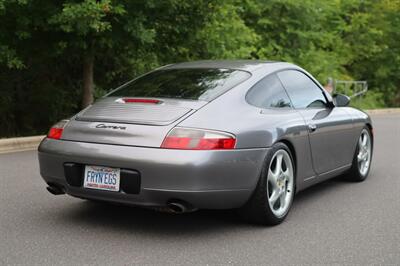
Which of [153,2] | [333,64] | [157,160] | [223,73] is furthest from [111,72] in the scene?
[333,64]

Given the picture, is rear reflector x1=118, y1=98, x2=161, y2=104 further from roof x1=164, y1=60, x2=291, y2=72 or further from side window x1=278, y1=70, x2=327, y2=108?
side window x1=278, y1=70, x2=327, y2=108

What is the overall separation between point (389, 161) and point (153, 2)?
5033 mm

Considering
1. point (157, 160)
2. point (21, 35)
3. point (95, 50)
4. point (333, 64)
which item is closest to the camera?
point (157, 160)

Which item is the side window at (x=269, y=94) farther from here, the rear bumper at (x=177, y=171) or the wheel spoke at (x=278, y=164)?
the rear bumper at (x=177, y=171)

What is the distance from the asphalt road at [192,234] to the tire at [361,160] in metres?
0.62

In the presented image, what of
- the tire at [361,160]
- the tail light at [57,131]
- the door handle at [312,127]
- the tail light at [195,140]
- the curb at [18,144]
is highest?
the tail light at [195,140]

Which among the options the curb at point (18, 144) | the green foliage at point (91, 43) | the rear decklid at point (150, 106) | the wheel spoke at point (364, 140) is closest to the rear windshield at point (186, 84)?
the rear decklid at point (150, 106)

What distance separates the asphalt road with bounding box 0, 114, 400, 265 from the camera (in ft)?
13.9

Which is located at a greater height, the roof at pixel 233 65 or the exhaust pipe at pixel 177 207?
the roof at pixel 233 65

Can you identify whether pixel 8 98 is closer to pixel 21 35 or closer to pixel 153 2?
pixel 21 35

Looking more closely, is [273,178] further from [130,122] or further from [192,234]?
[130,122]

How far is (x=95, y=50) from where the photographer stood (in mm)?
11906

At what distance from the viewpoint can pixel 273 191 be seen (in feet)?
16.8

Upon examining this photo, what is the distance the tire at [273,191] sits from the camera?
488cm
